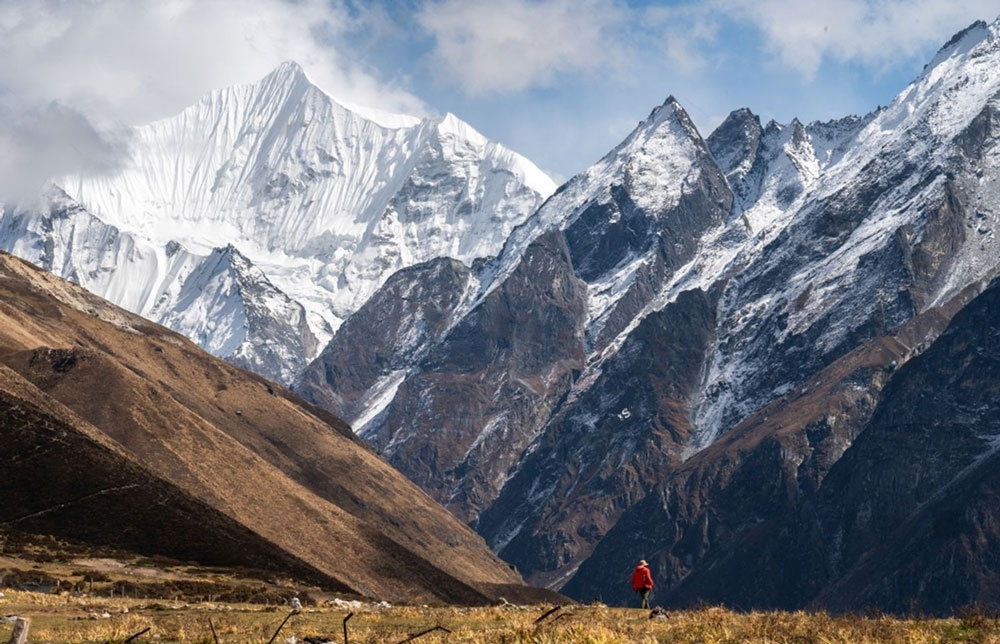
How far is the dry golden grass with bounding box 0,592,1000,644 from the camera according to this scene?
39.2 metres

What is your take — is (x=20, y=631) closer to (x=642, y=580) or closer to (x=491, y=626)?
(x=491, y=626)

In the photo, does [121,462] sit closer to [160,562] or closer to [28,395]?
[28,395]

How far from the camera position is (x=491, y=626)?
157ft

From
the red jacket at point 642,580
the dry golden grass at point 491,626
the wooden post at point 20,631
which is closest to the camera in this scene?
the wooden post at point 20,631

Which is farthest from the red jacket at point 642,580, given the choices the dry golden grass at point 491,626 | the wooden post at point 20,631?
the wooden post at point 20,631

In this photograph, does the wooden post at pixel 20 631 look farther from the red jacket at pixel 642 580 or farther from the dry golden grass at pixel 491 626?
the red jacket at pixel 642 580

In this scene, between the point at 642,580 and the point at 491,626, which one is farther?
the point at 642,580

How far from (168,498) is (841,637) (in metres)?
129

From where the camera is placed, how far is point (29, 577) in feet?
295

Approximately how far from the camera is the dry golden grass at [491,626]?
3916 centimetres

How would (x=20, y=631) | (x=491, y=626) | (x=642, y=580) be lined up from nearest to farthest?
(x=20, y=631) < (x=491, y=626) < (x=642, y=580)

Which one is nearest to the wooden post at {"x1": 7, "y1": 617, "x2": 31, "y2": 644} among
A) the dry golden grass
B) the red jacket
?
the dry golden grass

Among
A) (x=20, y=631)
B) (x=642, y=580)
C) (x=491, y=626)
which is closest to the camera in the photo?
(x=20, y=631)

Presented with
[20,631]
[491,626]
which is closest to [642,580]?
[491,626]
